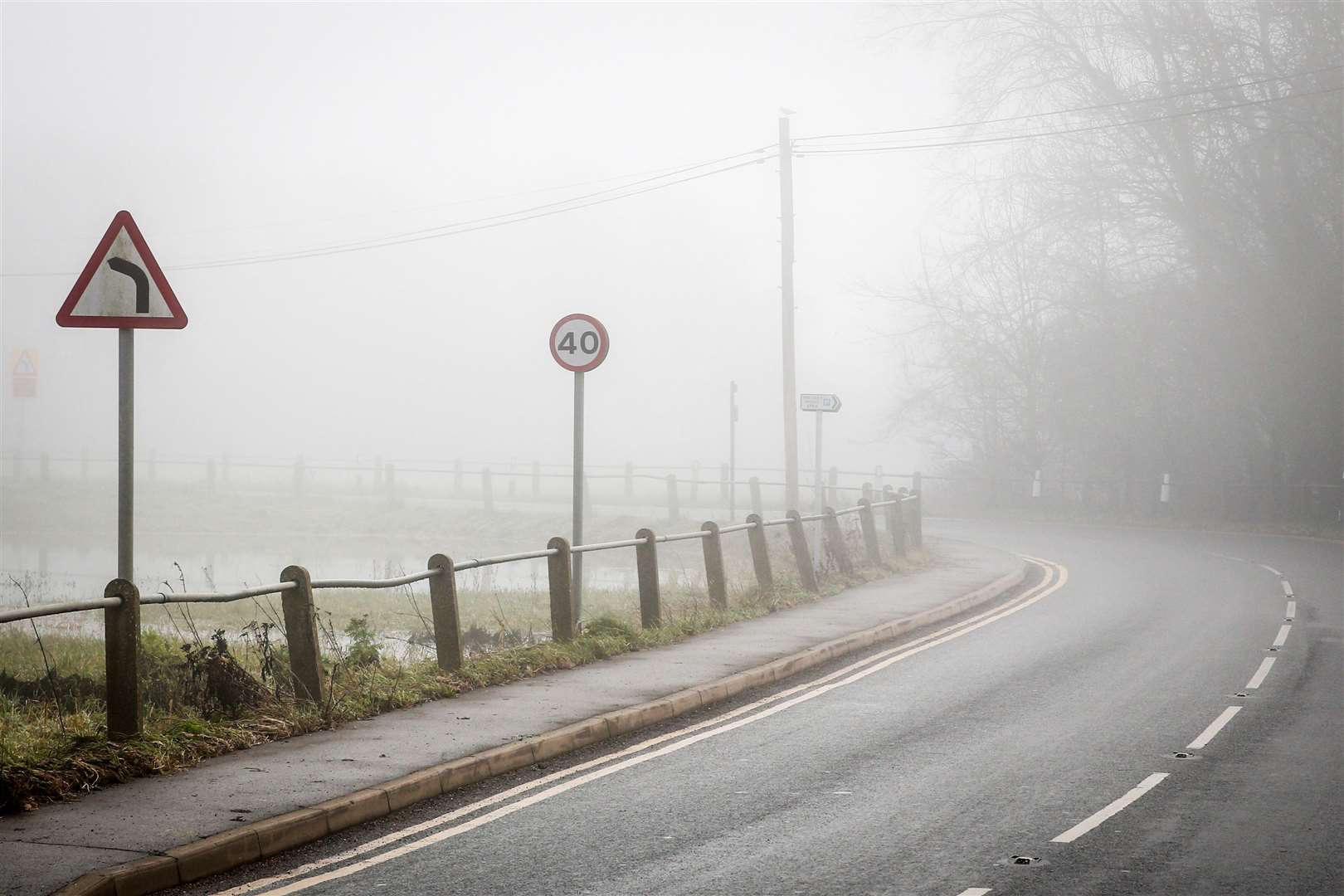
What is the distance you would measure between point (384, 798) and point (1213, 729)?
249 inches

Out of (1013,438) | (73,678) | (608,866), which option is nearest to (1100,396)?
(1013,438)

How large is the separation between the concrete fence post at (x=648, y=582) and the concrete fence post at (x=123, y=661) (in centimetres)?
678

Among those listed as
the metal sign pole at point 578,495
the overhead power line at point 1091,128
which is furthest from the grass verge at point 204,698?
the overhead power line at point 1091,128

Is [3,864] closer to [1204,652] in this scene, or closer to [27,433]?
[1204,652]

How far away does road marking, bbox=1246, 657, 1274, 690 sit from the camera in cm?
1220


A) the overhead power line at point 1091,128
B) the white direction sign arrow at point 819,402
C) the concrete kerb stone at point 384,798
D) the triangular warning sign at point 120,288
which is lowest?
the concrete kerb stone at point 384,798

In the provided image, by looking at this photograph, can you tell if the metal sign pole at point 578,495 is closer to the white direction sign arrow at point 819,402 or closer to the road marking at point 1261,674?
the road marking at point 1261,674

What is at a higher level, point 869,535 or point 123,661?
point 123,661

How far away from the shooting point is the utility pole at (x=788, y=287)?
27.3 m

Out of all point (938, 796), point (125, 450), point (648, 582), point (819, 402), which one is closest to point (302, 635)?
point (125, 450)

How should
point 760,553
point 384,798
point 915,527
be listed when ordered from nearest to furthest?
point 384,798 < point 760,553 < point 915,527

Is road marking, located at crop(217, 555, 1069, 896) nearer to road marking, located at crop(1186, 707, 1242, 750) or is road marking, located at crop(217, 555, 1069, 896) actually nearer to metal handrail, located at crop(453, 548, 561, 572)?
metal handrail, located at crop(453, 548, 561, 572)

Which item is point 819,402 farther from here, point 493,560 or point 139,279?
point 139,279

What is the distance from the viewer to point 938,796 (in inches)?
314
